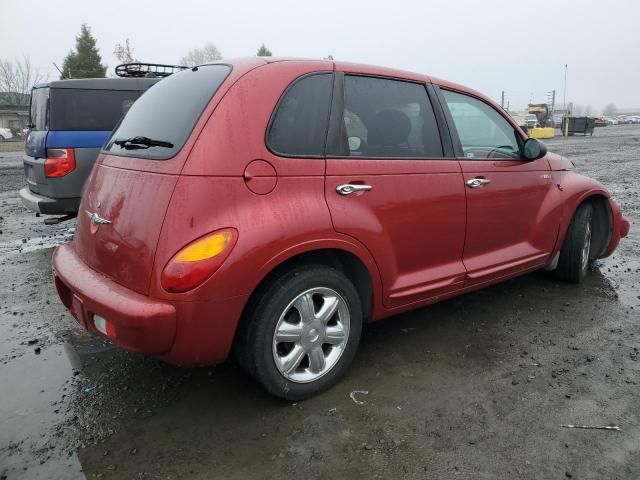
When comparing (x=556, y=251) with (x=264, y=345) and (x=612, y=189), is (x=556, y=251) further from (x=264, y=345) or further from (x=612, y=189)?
(x=612, y=189)

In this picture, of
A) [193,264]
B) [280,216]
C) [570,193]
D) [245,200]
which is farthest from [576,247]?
[193,264]

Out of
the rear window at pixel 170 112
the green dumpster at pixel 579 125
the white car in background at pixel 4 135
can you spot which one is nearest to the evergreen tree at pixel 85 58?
the white car in background at pixel 4 135

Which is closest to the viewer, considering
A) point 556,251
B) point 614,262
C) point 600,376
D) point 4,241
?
point 600,376

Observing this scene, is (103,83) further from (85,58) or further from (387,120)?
(85,58)

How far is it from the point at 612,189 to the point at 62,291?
1065 centimetres

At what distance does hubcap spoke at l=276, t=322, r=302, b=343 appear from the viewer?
8.41 feet

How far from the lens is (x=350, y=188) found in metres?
2.74

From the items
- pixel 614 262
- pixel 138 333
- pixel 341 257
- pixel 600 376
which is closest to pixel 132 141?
pixel 138 333

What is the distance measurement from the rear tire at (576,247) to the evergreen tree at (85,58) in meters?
43.4

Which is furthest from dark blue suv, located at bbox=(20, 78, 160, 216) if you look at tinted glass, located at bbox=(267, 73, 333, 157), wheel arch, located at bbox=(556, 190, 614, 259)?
wheel arch, located at bbox=(556, 190, 614, 259)

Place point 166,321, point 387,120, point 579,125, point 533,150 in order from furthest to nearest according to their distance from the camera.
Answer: point 579,125 → point 533,150 → point 387,120 → point 166,321

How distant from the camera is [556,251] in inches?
167

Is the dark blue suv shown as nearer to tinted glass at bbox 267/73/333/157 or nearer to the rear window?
the rear window

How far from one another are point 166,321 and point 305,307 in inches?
28.7
